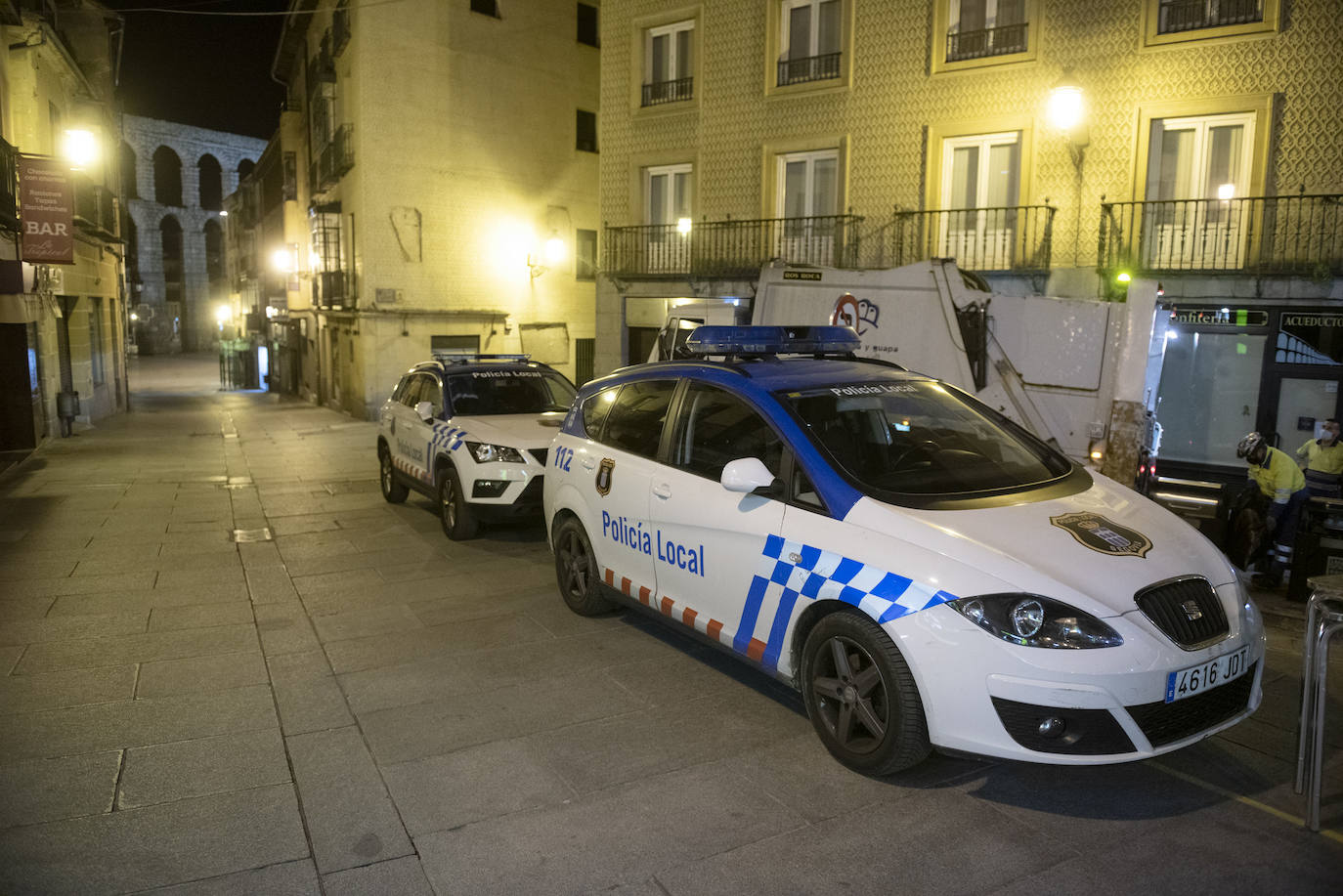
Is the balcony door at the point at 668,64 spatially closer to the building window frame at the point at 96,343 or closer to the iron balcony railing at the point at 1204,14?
the iron balcony railing at the point at 1204,14

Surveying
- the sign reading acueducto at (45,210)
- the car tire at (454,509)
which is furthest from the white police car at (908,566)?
the sign reading acueducto at (45,210)

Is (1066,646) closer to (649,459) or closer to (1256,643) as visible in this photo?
(1256,643)

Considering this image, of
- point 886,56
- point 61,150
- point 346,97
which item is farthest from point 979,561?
point 346,97

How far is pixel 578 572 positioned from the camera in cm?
666

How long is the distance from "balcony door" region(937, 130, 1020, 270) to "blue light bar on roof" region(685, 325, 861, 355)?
989 cm

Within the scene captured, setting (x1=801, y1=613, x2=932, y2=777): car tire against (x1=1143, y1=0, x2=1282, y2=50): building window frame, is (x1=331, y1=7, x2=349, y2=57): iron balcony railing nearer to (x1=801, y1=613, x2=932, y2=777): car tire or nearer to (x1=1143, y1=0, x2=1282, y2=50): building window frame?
(x1=1143, y1=0, x2=1282, y2=50): building window frame

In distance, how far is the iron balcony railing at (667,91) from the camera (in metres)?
18.8

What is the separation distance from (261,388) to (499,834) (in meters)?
41.4

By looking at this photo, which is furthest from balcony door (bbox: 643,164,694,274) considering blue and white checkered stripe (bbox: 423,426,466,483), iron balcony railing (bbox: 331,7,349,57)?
blue and white checkered stripe (bbox: 423,426,466,483)

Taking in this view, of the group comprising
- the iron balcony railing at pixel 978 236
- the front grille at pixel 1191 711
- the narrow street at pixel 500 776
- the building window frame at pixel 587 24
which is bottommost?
the narrow street at pixel 500 776

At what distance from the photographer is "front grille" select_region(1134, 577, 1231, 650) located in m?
3.83

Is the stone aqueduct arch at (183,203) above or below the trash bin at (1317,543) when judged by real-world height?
above

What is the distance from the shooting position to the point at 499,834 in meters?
3.86

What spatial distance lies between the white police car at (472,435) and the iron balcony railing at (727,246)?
7.22m
